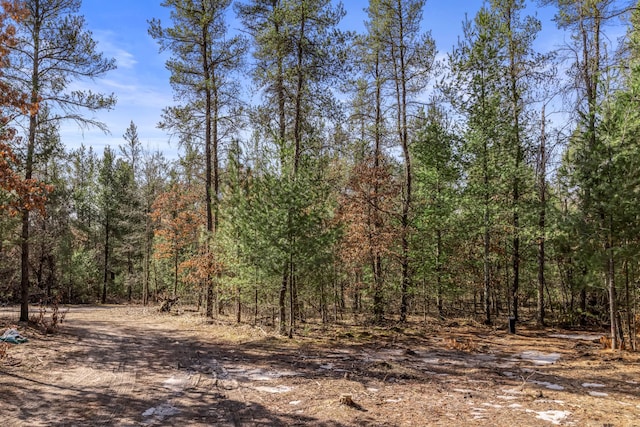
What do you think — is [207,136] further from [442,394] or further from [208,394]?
[442,394]

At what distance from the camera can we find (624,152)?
10.3 meters

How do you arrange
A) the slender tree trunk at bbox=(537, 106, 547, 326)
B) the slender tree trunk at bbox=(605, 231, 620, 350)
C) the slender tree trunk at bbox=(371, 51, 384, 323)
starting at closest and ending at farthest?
the slender tree trunk at bbox=(605, 231, 620, 350), the slender tree trunk at bbox=(371, 51, 384, 323), the slender tree trunk at bbox=(537, 106, 547, 326)

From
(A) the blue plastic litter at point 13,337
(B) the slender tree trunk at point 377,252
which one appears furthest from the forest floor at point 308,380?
(B) the slender tree trunk at point 377,252

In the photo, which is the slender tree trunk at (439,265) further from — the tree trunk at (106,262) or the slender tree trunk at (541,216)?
the tree trunk at (106,262)

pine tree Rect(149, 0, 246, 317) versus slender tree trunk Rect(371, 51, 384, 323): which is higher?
pine tree Rect(149, 0, 246, 317)

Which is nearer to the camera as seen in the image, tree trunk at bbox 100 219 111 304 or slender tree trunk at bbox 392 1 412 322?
slender tree trunk at bbox 392 1 412 322

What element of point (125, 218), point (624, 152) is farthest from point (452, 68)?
point (125, 218)

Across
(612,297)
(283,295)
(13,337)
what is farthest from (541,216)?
(13,337)

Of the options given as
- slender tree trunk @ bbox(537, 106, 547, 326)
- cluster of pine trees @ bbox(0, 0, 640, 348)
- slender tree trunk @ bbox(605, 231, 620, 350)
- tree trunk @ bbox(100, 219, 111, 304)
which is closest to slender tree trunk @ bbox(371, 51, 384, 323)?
cluster of pine trees @ bbox(0, 0, 640, 348)

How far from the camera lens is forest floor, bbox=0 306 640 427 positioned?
589 cm

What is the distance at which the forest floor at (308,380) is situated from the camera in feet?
19.3

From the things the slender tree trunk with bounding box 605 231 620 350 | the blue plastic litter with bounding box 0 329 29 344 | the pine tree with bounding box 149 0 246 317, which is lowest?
the blue plastic litter with bounding box 0 329 29 344

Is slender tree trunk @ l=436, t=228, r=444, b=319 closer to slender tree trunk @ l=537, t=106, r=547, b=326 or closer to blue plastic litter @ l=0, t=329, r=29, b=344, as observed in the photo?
slender tree trunk @ l=537, t=106, r=547, b=326

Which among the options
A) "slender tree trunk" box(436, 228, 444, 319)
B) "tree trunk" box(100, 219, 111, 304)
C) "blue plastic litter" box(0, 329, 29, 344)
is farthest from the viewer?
"tree trunk" box(100, 219, 111, 304)
